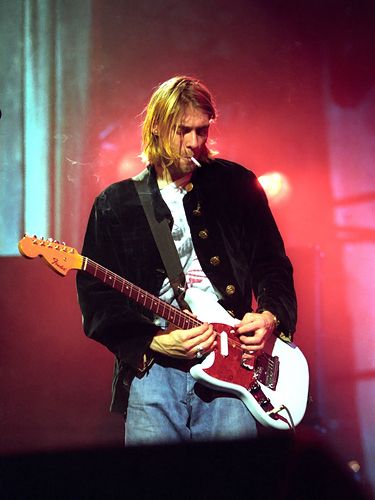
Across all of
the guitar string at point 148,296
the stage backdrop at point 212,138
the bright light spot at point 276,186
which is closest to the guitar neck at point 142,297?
the guitar string at point 148,296

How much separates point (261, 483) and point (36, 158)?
5.84 feet

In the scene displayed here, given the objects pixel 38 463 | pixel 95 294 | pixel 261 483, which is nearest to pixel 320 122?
pixel 95 294

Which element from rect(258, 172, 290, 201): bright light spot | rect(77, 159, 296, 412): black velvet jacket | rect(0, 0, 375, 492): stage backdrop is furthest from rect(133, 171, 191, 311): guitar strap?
rect(258, 172, 290, 201): bright light spot

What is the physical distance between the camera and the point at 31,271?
9.19ft

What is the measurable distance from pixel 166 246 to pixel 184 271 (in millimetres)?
125

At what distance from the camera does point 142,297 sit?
208 cm

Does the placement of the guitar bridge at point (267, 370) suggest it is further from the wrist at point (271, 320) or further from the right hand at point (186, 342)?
the right hand at point (186, 342)

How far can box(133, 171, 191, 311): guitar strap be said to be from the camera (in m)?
2.17

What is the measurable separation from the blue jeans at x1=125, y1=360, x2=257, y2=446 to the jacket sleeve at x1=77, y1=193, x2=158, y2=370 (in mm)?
102

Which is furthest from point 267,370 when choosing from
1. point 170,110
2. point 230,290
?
point 170,110

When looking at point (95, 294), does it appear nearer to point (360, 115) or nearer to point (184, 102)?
point (184, 102)

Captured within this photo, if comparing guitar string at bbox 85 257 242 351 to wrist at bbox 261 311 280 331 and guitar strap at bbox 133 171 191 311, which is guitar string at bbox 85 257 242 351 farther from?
wrist at bbox 261 311 280 331

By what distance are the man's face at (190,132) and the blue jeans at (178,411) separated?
838 millimetres

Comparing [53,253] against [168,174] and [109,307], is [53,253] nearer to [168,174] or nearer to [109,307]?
[109,307]
